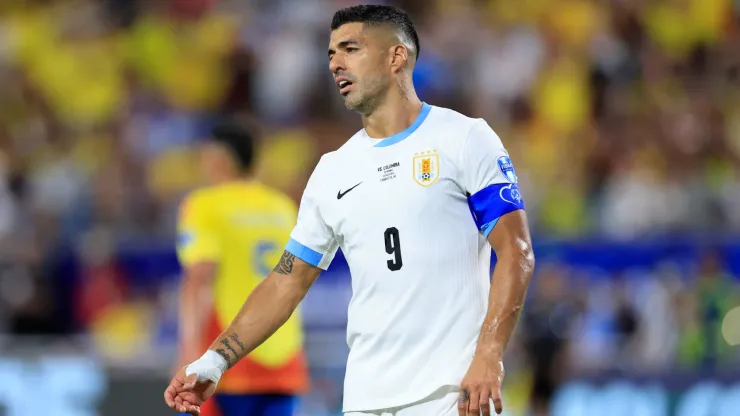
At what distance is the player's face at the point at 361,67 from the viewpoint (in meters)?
4.68

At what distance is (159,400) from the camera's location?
1003 centimetres

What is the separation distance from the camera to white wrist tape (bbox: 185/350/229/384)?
15.1 ft

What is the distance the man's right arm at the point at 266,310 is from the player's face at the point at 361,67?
0.70m

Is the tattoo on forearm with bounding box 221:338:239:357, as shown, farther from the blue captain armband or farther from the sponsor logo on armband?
the sponsor logo on armband

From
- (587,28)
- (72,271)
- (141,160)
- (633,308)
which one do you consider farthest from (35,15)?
(633,308)

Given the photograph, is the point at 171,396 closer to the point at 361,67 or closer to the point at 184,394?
the point at 184,394

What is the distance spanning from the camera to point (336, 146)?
43.3 ft

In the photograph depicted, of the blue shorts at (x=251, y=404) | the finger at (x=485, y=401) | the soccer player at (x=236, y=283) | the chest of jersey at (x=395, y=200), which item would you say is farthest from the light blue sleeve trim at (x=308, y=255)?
the blue shorts at (x=251, y=404)

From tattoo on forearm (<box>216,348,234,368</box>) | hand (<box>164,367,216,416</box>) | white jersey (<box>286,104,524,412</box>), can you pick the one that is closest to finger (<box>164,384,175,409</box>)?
hand (<box>164,367,216,416</box>)

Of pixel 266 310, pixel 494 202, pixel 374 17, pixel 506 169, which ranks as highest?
pixel 374 17

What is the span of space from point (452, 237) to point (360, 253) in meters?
0.38

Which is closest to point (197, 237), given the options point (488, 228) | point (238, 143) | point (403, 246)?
point (238, 143)

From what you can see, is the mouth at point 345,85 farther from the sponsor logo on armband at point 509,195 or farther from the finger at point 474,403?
the finger at point 474,403

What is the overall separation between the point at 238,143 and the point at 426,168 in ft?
10.1
